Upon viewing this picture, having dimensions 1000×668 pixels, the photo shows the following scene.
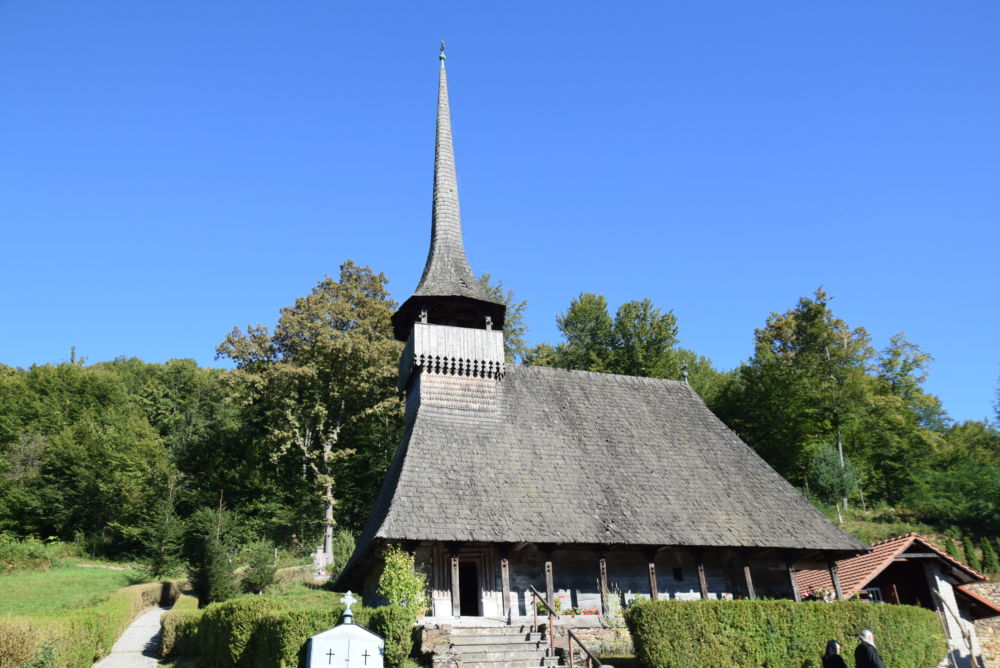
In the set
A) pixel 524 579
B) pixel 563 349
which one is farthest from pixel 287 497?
pixel 524 579

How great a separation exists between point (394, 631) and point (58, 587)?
1958 cm

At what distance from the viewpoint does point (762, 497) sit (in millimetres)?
22438

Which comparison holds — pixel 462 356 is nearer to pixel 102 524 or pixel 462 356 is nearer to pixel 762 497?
pixel 762 497

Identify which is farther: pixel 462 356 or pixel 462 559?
pixel 462 356

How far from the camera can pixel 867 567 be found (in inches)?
832

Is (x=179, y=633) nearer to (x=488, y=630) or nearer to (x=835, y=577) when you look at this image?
(x=488, y=630)

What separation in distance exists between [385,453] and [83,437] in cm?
1715

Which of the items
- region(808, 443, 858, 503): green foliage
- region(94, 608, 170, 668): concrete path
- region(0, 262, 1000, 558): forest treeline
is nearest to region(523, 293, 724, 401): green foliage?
region(0, 262, 1000, 558): forest treeline

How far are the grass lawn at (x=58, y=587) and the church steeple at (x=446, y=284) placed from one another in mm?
13515

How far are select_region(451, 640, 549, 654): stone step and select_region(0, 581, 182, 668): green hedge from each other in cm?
843

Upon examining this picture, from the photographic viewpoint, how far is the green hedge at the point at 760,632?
13367 millimetres

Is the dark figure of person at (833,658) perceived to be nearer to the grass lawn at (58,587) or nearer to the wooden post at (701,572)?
the wooden post at (701,572)

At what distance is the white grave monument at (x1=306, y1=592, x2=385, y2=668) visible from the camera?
11031mm

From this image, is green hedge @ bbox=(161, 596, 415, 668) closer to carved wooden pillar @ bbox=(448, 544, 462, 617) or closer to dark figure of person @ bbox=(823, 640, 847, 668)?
carved wooden pillar @ bbox=(448, 544, 462, 617)
